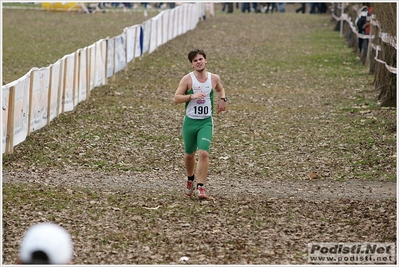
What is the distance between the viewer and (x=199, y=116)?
10844 mm

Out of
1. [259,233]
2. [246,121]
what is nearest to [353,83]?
[246,121]

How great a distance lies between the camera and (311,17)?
191 feet

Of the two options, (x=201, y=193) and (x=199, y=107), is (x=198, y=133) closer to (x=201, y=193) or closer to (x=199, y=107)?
(x=199, y=107)

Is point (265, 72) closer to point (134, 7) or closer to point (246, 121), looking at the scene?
point (246, 121)

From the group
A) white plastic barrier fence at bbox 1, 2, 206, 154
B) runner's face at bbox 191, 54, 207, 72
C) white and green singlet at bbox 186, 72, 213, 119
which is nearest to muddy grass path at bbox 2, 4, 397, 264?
white plastic barrier fence at bbox 1, 2, 206, 154

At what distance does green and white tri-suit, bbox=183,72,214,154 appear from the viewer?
425 inches

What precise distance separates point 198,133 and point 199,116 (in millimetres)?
205

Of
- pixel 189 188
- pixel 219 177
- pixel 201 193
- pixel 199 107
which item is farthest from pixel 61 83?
pixel 201 193

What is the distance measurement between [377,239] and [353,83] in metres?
15.8

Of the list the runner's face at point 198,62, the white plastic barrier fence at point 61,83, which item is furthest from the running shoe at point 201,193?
the white plastic barrier fence at point 61,83

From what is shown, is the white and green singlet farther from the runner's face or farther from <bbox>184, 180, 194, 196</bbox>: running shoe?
<bbox>184, 180, 194, 196</bbox>: running shoe

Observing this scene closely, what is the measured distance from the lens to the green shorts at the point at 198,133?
1076 cm

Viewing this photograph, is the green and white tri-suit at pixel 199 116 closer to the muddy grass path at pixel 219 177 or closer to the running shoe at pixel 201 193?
the running shoe at pixel 201 193

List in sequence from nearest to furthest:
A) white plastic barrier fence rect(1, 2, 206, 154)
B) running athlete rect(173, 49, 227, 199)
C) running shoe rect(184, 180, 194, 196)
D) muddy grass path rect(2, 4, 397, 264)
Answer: muddy grass path rect(2, 4, 397, 264)
running athlete rect(173, 49, 227, 199)
running shoe rect(184, 180, 194, 196)
white plastic barrier fence rect(1, 2, 206, 154)
